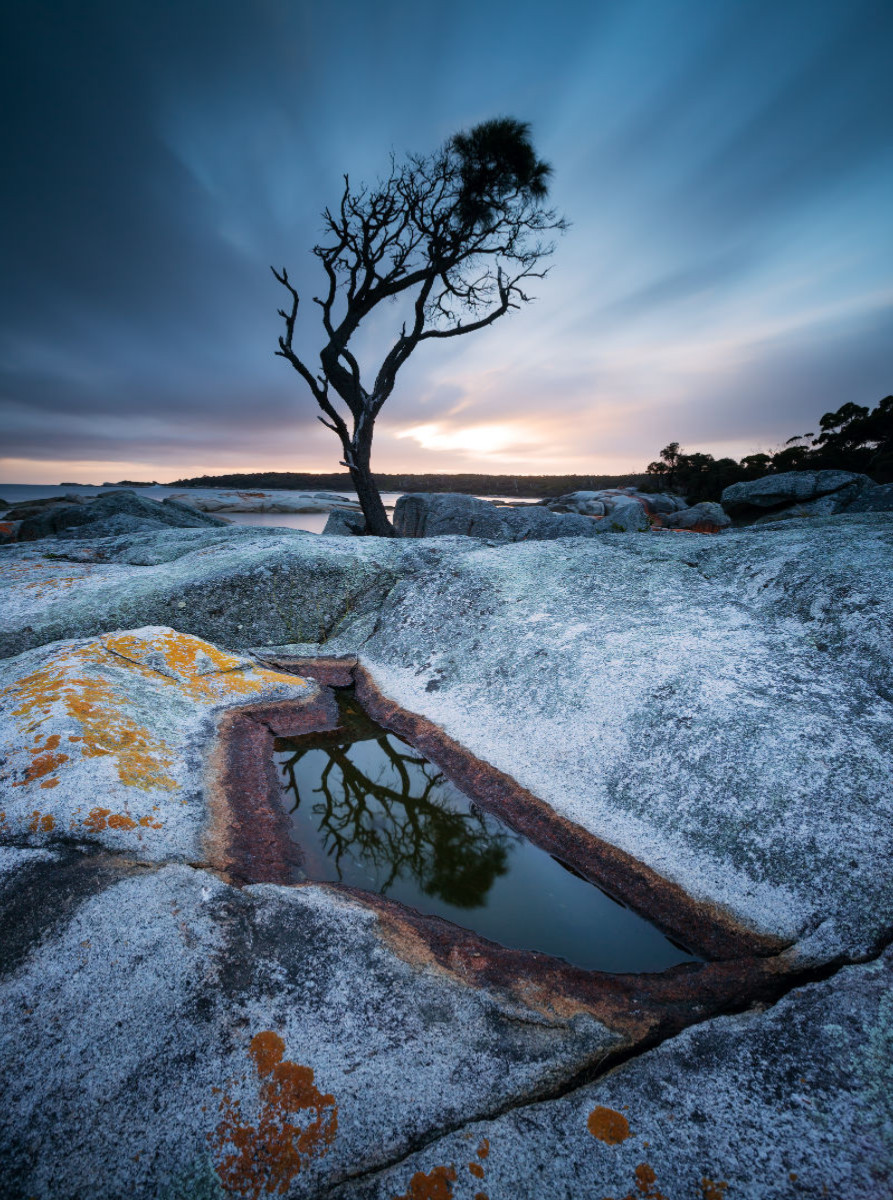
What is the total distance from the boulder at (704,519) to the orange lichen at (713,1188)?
21.8m

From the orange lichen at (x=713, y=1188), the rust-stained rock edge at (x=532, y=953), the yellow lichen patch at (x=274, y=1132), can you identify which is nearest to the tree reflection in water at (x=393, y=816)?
the rust-stained rock edge at (x=532, y=953)

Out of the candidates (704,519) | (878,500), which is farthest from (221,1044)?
(704,519)

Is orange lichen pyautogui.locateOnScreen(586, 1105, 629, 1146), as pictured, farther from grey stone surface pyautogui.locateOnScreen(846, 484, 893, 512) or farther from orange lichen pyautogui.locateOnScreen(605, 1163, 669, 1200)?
grey stone surface pyautogui.locateOnScreen(846, 484, 893, 512)

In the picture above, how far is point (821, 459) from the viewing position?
28.1m

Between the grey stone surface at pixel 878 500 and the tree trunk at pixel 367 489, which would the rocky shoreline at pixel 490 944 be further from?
the grey stone surface at pixel 878 500

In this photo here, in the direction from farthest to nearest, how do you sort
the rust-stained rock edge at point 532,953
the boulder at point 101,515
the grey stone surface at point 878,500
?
1. the boulder at point 101,515
2. the grey stone surface at point 878,500
3. the rust-stained rock edge at point 532,953

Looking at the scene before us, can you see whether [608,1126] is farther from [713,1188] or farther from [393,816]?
[393,816]

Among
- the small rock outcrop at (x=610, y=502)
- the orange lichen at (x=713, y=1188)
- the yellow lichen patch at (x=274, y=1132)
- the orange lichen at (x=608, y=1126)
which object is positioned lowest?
the small rock outcrop at (x=610, y=502)

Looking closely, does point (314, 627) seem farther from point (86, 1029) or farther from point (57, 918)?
point (86, 1029)

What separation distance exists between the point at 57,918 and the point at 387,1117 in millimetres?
1625

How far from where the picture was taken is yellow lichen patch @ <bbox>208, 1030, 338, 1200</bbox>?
155cm

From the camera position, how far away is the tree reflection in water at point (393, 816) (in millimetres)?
3236

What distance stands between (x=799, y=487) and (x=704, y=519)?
3.72m

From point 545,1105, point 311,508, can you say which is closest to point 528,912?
point 545,1105
